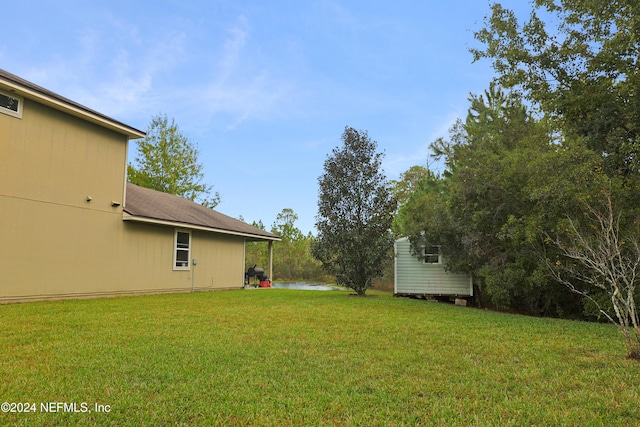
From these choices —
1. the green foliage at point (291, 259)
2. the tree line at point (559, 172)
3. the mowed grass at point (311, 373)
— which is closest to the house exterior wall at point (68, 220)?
the mowed grass at point (311, 373)

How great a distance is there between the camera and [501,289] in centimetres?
1094

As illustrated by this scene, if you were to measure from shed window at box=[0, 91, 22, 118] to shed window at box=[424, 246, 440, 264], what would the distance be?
41.0 ft

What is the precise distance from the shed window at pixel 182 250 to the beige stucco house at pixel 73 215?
0.04 meters

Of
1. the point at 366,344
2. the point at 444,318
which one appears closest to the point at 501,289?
the point at 444,318

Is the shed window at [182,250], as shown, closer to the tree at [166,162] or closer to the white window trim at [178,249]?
the white window trim at [178,249]

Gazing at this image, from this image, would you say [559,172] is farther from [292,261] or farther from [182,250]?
[292,261]

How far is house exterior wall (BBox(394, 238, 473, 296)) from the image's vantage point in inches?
567

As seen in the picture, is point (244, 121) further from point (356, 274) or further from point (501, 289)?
point (501, 289)

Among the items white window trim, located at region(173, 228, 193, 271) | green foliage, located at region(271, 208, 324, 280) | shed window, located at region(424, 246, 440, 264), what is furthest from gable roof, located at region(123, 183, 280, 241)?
green foliage, located at region(271, 208, 324, 280)

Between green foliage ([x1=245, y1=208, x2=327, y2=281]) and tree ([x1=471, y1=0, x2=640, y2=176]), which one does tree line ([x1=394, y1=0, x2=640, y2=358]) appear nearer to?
tree ([x1=471, y1=0, x2=640, y2=176])

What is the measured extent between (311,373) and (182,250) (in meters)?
11.0

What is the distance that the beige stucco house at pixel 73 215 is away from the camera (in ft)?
29.5

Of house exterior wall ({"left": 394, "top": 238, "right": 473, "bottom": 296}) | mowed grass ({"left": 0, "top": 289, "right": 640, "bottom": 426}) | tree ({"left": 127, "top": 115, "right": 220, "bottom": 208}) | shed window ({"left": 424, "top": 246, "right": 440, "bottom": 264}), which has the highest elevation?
tree ({"left": 127, "top": 115, "right": 220, "bottom": 208})

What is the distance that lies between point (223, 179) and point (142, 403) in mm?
24992
